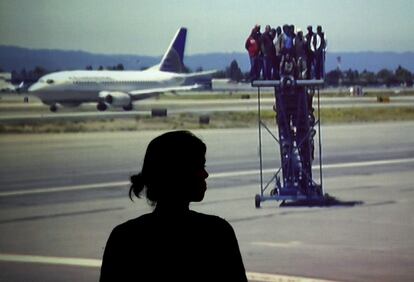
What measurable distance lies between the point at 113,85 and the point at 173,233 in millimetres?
3716

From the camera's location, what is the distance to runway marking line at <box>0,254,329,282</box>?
4.61 m

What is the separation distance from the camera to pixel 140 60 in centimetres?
512

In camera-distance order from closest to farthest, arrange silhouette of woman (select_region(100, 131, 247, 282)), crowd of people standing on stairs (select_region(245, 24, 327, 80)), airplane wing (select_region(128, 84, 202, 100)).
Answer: silhouette of woman (select_region(100, 131, 247, 282)), crowd of people standing on stairs (select_region(245, 24, 327, 80)), airplane wing (select_region(128, 84, 202, 100))

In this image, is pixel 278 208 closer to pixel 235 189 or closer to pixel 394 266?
pixel 235 189

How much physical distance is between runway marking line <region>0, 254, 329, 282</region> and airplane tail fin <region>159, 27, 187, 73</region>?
1192 mm

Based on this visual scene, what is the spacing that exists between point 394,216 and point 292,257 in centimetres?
Answer: 65

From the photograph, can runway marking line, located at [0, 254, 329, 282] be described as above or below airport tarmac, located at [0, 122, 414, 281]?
below

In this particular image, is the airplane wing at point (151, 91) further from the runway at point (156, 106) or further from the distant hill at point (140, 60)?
the distant hill at point (140, 60)

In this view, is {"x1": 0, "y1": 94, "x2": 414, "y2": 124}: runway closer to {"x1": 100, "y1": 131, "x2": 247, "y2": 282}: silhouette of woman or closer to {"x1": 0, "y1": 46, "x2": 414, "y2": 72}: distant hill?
{"x1": 0, "y1": 46, "x2": 414, "y2": 72}: distant hill

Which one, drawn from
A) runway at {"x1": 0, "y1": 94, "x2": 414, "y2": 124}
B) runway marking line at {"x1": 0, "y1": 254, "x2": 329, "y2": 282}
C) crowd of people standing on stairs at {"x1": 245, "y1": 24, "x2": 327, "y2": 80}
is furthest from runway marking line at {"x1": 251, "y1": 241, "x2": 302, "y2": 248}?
crowd of people standing on stairs at {"x1": 245, "y1": 24, "x2": 327, "y2": 80}

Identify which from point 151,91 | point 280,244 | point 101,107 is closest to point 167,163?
point 280,244

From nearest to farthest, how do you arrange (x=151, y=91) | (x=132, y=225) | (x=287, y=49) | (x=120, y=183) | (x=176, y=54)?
(x=132, y=225) < (x=287, y=49) < (x=176, y=54) < (x=120, y=183) < (x=151, y=91)

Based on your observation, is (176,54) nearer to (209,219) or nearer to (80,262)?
(80,262)

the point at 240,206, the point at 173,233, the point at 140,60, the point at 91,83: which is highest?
the point at 140,60
